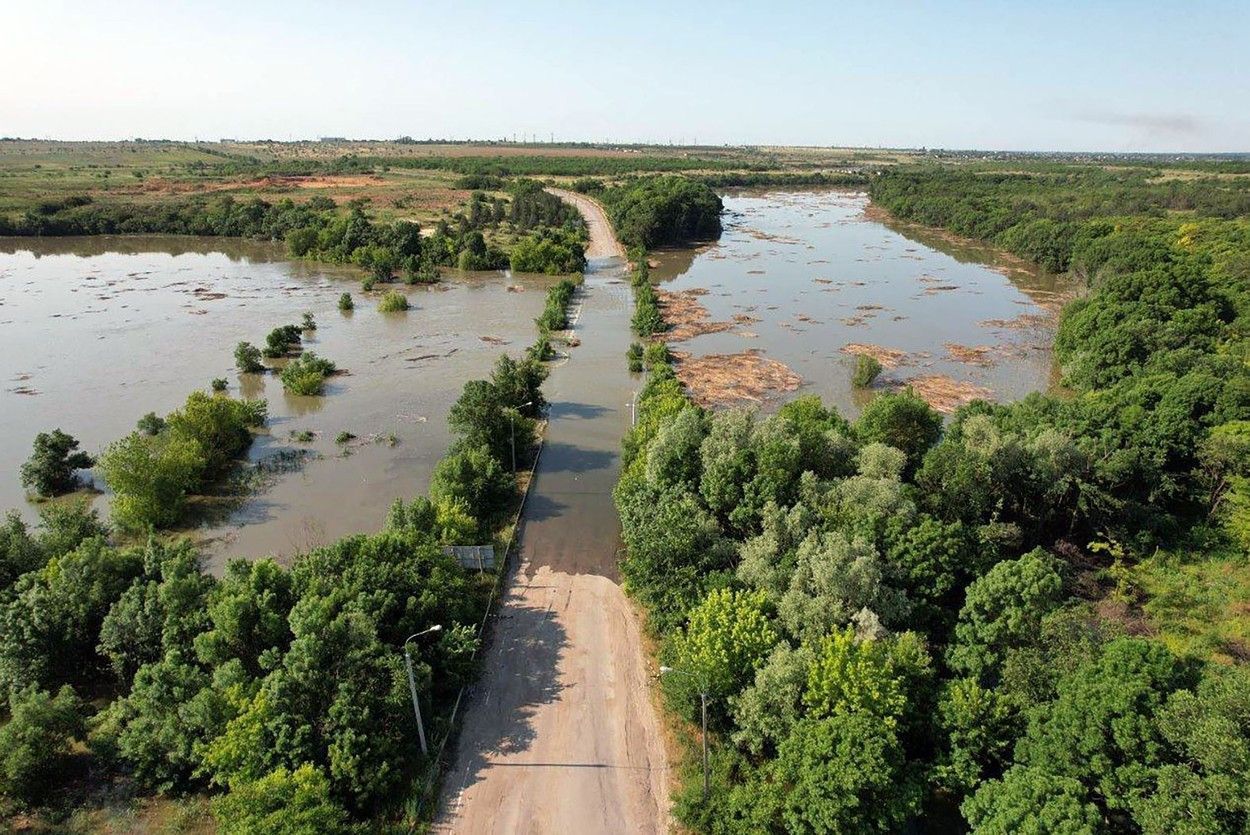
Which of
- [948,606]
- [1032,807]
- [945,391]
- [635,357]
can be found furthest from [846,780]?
[635,357]

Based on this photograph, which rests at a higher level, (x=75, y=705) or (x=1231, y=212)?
(x=1231, y=212)

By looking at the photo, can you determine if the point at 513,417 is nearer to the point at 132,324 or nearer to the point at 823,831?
the point at 823,831

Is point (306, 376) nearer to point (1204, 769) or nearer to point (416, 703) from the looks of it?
point (416, 703)

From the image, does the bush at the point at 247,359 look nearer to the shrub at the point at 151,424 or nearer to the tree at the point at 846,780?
the shrub at the point at 151,424

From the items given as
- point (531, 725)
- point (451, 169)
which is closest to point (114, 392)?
point (531, 725)

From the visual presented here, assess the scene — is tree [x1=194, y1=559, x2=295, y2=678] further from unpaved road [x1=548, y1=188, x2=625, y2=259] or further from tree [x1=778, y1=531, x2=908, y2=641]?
unpaved road [x1=548, y1=188, x2=625, y2=259]
